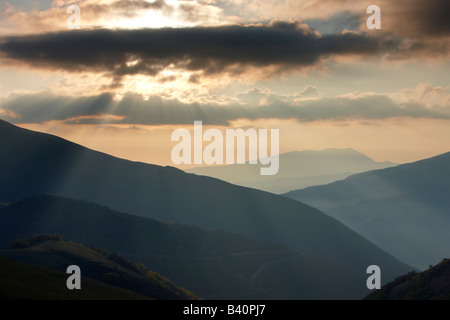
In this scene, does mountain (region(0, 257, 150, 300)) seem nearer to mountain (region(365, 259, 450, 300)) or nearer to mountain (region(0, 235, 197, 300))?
mountain (region(0, 235, 197, 300))

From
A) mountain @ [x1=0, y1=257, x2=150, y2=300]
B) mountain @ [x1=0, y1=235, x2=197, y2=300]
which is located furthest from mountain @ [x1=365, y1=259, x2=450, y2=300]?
mountain @ [x1=0, y1=235, x2=197, y2=300]

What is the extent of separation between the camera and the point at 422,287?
85812 millimetres

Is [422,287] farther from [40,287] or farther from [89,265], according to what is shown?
[89,265]

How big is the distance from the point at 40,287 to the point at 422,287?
58110 mm

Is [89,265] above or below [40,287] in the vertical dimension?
above

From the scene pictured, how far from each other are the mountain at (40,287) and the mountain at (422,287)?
4324 centimetres

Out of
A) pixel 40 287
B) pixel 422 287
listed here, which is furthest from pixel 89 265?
pixel 422 287

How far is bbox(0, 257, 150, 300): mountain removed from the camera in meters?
59.5

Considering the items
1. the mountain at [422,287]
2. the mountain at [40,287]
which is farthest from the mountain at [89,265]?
the mountain at [422,287]
